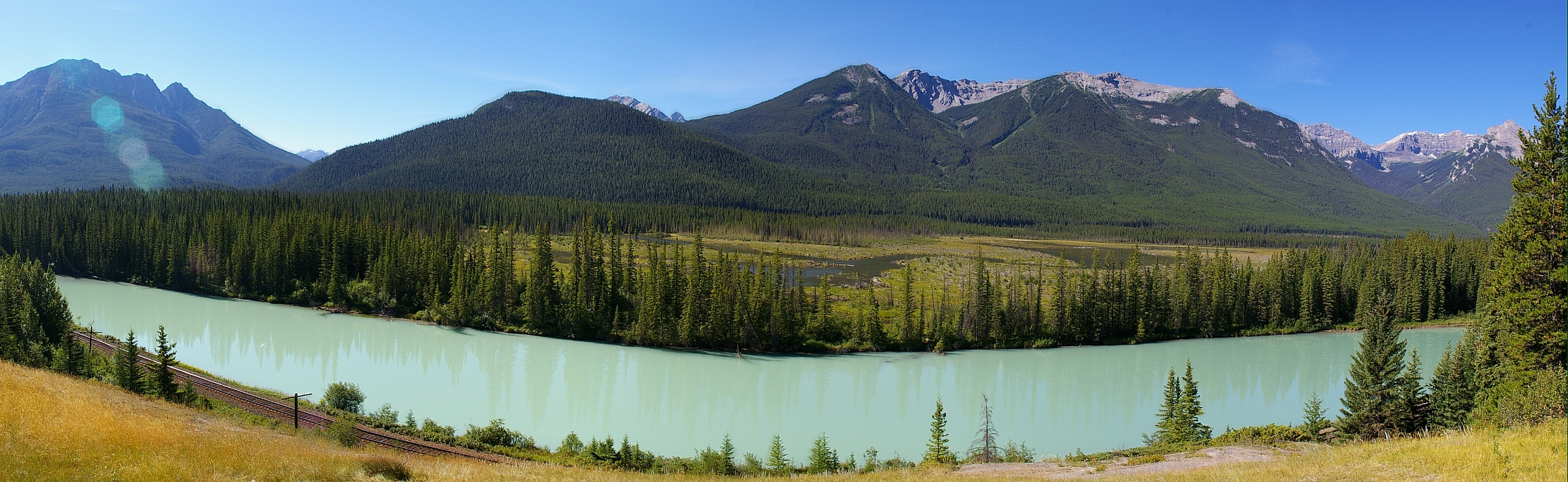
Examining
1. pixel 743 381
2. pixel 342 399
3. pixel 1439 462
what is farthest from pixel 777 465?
pixel 342 399

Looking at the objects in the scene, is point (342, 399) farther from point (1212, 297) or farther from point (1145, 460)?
point (1212, 297)

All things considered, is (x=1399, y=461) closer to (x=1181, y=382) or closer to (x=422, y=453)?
(x=422, y=453)

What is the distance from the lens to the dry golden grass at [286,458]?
39.0 ft

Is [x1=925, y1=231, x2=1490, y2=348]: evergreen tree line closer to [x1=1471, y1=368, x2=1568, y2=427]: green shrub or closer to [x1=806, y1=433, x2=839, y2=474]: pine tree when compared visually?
[x1=806, y1=433, x2=839, y2=474]: pine tree

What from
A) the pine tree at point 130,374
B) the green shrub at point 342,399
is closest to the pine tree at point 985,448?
the green shrub at point 342,399

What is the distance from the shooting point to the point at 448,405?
34.2 metres

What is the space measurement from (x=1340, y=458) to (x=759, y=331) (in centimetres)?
3640

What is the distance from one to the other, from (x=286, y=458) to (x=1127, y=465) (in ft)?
73.1

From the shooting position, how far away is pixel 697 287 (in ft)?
163

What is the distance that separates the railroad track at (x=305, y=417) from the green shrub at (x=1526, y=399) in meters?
27.4

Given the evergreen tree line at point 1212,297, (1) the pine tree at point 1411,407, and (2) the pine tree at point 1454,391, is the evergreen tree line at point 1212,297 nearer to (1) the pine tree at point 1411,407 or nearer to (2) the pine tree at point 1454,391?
(1) the pine tree at point 1411,407

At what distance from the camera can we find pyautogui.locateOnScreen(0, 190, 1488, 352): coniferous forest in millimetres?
49344

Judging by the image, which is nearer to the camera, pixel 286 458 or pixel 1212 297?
pixel 286 458

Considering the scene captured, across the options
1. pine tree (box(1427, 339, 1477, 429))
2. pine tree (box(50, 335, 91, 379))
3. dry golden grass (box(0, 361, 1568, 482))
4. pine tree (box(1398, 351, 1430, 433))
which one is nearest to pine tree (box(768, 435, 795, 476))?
dry golden grass (box(0, 361, 1568, 482))
